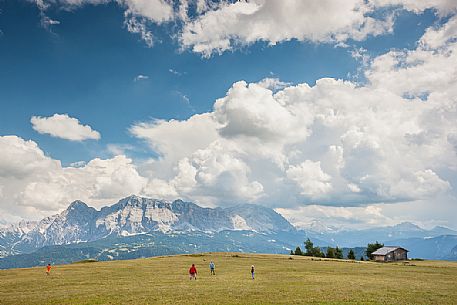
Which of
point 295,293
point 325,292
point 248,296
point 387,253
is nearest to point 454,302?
point 325,292

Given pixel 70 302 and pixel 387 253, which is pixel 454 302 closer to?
pixel 70 302

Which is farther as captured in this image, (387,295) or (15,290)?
(15,290)

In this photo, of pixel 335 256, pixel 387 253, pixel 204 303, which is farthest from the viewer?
pixel 335 256

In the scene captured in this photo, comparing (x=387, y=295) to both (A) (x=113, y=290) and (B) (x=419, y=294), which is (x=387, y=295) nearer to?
(B) (x=419, y=294)

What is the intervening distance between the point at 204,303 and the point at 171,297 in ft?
19.2

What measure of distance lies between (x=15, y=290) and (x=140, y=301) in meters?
22.4

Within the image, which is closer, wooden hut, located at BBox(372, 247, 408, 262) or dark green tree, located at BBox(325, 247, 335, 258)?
wooden hut, located at BBox(372, 247, 408, 262)

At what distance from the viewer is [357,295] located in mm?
41938

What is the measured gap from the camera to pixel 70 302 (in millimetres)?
37562

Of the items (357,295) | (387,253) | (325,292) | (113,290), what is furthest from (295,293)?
(387,253)

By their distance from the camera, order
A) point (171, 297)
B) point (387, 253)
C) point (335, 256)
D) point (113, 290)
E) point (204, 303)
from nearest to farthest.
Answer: point (204, 303) < point (171, 297) < point (113, 290) < point (387, 253) < point (335, 256)

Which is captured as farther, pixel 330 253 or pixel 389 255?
pixel 330 253

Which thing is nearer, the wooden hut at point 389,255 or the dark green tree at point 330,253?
the wooden hut at point 389,255

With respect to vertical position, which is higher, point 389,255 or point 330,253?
point 389,255
